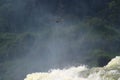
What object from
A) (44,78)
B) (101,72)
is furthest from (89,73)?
(44,78)

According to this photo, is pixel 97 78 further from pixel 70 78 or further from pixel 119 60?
pixel 119 60

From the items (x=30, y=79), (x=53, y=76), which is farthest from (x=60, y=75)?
(x=30, y=79)

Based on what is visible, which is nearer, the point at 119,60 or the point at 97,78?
the point at 97,78

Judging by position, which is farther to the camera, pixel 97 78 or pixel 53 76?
pixel 53 76

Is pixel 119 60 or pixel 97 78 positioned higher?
pixel 119 60

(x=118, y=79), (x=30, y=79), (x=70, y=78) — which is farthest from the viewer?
(x=30, y=79)

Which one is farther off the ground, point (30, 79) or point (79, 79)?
point (30, 79)

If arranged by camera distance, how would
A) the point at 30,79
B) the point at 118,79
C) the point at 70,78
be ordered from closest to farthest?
the point at 118,79 → the point at 70,78 → the point at 30,79

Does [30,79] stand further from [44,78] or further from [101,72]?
[101,72]

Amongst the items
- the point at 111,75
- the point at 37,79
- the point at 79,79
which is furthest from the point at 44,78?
the point at 111,75
